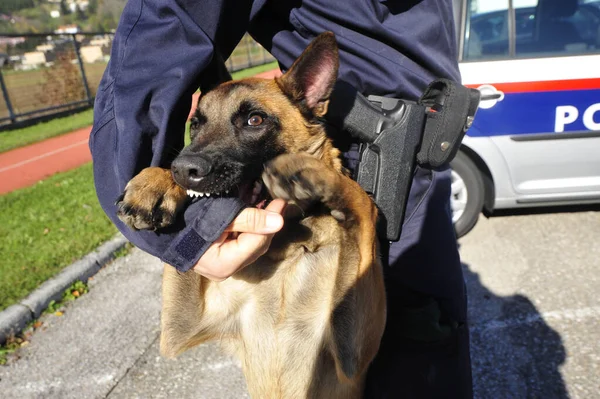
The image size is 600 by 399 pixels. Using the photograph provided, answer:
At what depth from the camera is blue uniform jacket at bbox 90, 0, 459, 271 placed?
1414mm

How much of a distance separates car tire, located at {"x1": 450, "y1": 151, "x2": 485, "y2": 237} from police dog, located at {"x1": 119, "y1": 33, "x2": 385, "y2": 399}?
2.63 m

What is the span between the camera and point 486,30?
13.9ft

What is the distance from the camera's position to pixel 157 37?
1417 millimetres

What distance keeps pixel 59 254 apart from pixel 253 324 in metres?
3.12

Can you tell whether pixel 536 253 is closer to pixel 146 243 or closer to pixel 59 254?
pixel 146 243

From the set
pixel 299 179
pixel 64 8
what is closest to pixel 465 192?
pixel 299 179

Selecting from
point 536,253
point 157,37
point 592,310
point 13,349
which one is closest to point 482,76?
point 536,253

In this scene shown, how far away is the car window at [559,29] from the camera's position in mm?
4066

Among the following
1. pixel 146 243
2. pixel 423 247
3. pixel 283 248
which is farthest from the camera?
pixel 283 248

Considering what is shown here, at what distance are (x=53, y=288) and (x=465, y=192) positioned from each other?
151 inches

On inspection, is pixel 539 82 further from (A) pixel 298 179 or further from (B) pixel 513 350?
(A) pixel 298 179

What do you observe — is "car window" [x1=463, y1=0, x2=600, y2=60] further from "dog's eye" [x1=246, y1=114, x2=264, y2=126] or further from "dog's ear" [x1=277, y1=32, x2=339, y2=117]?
"dog's eye" [x1=246, y1=114, x2=264, y2=126]

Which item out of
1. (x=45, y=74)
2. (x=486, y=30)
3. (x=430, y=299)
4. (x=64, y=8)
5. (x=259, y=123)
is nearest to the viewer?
(x=430, y=299)

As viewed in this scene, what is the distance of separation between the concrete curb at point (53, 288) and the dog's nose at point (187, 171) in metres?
2.55
